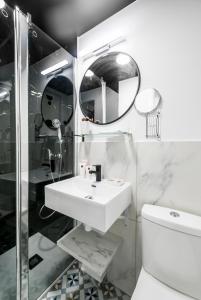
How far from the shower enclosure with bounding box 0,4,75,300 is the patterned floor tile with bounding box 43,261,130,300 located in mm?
88


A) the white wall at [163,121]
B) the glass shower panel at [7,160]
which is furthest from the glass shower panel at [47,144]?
the white wall at [163,121]

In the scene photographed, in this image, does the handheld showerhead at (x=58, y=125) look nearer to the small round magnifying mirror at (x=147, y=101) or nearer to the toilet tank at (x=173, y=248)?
the small round magnifying mirror at (x=147, y=101)

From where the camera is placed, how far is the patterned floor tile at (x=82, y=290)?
124cm

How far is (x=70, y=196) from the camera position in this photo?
998 millimetres

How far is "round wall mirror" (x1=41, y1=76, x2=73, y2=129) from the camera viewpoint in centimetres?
160

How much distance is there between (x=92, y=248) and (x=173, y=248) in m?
0.66

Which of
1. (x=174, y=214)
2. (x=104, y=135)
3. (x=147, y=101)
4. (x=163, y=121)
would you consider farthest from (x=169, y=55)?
(x=174, y=214)

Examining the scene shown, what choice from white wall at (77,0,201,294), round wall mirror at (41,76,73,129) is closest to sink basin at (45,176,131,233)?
white wall at (77,0,201,294)

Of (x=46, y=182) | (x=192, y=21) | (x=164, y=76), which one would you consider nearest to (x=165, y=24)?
(x=192, y=21)

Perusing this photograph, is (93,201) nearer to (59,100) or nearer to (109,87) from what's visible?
(109,87)

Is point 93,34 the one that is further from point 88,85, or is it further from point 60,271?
point 60,271

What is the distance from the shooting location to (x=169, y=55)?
1080 millimetres

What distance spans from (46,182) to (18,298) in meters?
0.88

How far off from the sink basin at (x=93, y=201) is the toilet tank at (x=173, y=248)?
0.22m
